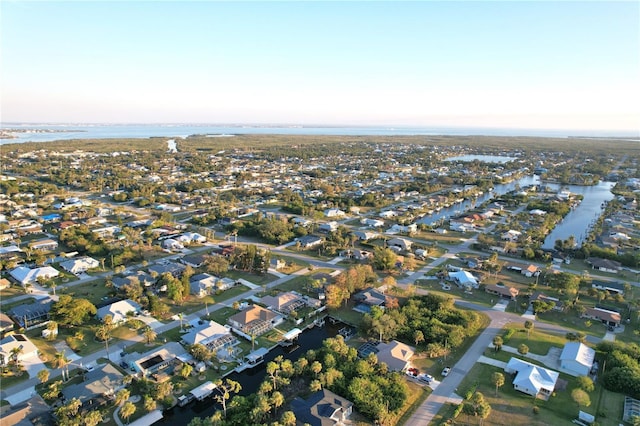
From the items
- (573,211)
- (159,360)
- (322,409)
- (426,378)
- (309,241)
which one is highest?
(573,211)

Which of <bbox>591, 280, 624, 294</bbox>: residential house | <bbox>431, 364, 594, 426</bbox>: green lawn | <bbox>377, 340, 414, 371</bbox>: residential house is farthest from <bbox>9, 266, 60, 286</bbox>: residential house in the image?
<bbox>591, 280, 624, 294</bbox>: residential house

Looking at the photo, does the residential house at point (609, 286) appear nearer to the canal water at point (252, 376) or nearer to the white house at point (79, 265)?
the canal water at point (252, 376)

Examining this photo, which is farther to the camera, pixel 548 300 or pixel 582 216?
pixel 582 216

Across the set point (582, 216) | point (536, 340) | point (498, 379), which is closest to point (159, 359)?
point (498, 379)

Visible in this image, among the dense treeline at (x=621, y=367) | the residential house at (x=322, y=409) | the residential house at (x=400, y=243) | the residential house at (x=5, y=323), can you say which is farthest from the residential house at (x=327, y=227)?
the residential house at (x=5, y=323)

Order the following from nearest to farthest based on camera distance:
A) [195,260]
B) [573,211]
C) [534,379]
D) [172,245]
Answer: [534,379], [195,260], [172,245], [573,211]

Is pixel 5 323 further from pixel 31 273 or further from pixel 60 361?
pixel 60 361
